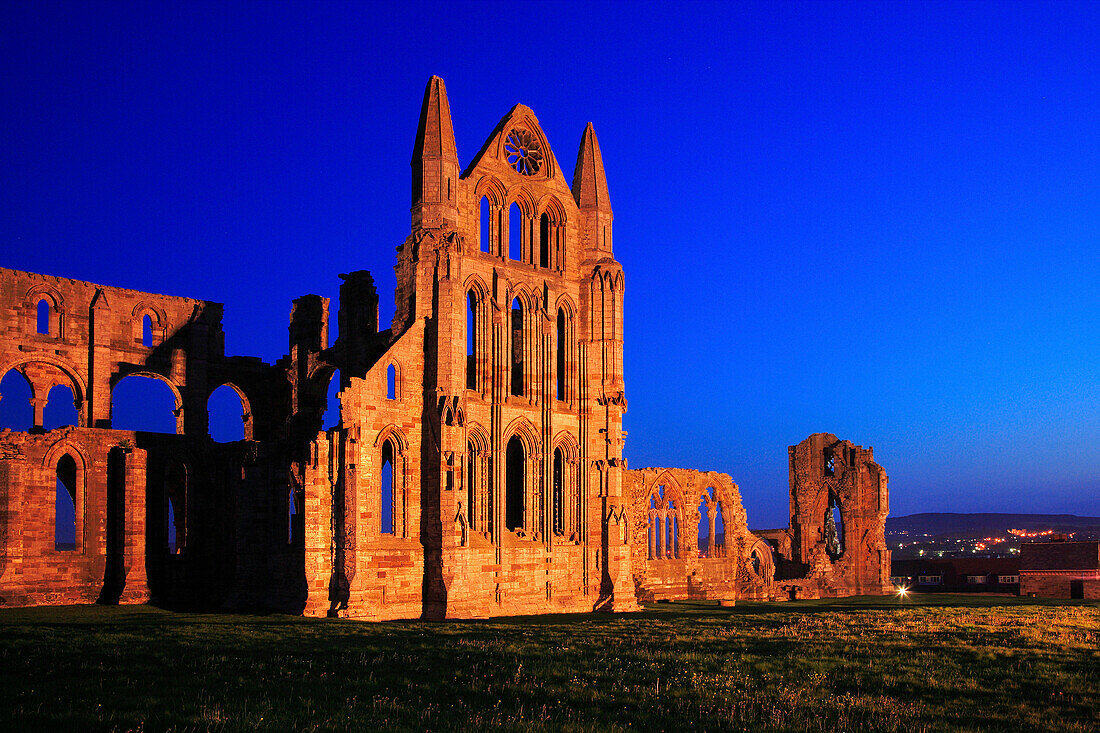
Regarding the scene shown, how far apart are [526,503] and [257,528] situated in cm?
975

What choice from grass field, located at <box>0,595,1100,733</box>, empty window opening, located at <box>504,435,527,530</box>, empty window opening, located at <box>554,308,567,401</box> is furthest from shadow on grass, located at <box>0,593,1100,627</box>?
empty window opening, located at <box>554,308,567,401</box>

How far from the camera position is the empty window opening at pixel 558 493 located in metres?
39.6

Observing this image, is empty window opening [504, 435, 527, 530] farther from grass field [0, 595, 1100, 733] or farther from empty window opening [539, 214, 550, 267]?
grass field [0, 595, 1100, 733]

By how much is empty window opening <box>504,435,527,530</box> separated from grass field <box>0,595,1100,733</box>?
11525mm

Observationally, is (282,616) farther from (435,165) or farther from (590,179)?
(590,179)

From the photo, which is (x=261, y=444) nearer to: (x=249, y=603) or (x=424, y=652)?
(x=249, y=603)

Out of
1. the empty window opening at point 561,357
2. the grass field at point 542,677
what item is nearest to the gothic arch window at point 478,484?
the empty window opening at point 561,357

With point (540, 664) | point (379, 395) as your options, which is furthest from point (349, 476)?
point (540, 664)

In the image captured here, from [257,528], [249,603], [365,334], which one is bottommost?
[249,603]

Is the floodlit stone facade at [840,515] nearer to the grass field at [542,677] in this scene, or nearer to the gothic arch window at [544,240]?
the gothic arch window at [544,240]

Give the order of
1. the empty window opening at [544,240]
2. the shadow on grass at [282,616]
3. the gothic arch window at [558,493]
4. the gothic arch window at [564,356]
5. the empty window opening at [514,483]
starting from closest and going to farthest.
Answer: the shadow on grass at [282,616]
the empty window opening at [514,483]
the gothic arch window at [558,493]
the gothic arch window at [564,356]
the empty window opening at [544,240]

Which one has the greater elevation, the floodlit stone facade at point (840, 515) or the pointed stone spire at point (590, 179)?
the pointed stone spire at point (590, 179)

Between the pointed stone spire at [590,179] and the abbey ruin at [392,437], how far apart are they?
0.30ft

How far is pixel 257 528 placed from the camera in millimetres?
36562
